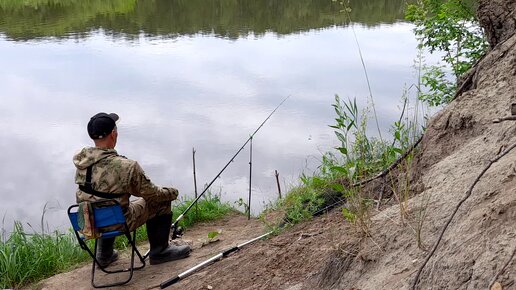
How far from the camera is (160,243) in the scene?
6090 mm

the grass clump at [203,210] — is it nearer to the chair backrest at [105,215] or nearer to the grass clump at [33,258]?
the grass clump at [33,258]

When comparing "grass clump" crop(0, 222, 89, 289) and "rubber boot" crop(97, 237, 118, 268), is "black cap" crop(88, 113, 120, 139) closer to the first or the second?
"rubber boot" crop(97, 237, 118, 268)

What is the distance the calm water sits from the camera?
32.8 ft

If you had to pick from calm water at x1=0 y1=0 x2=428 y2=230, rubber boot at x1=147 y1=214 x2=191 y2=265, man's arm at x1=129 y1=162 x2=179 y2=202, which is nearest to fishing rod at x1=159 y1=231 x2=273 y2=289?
rubber boot at x1=147 y1=214 x2=191 y2=265

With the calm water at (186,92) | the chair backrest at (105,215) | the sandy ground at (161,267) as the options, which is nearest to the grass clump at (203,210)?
the sandy ground at (161,267)

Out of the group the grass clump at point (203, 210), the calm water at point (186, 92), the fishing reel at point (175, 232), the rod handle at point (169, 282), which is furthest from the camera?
the calm water at point (186, 92)

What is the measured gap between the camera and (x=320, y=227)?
497cm

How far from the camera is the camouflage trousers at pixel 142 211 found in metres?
5.66

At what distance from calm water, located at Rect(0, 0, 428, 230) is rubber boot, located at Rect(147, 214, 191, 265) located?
270cm

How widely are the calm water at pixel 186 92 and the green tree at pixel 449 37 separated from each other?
7.60 ft

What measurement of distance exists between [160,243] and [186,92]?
8.42 m

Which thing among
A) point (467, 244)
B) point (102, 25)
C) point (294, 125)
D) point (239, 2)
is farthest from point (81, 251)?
point (239, 2)

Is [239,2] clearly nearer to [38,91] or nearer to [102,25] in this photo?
[102,25]

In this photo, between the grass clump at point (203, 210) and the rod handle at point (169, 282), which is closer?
Result: the rod handle at point (169, 282)
